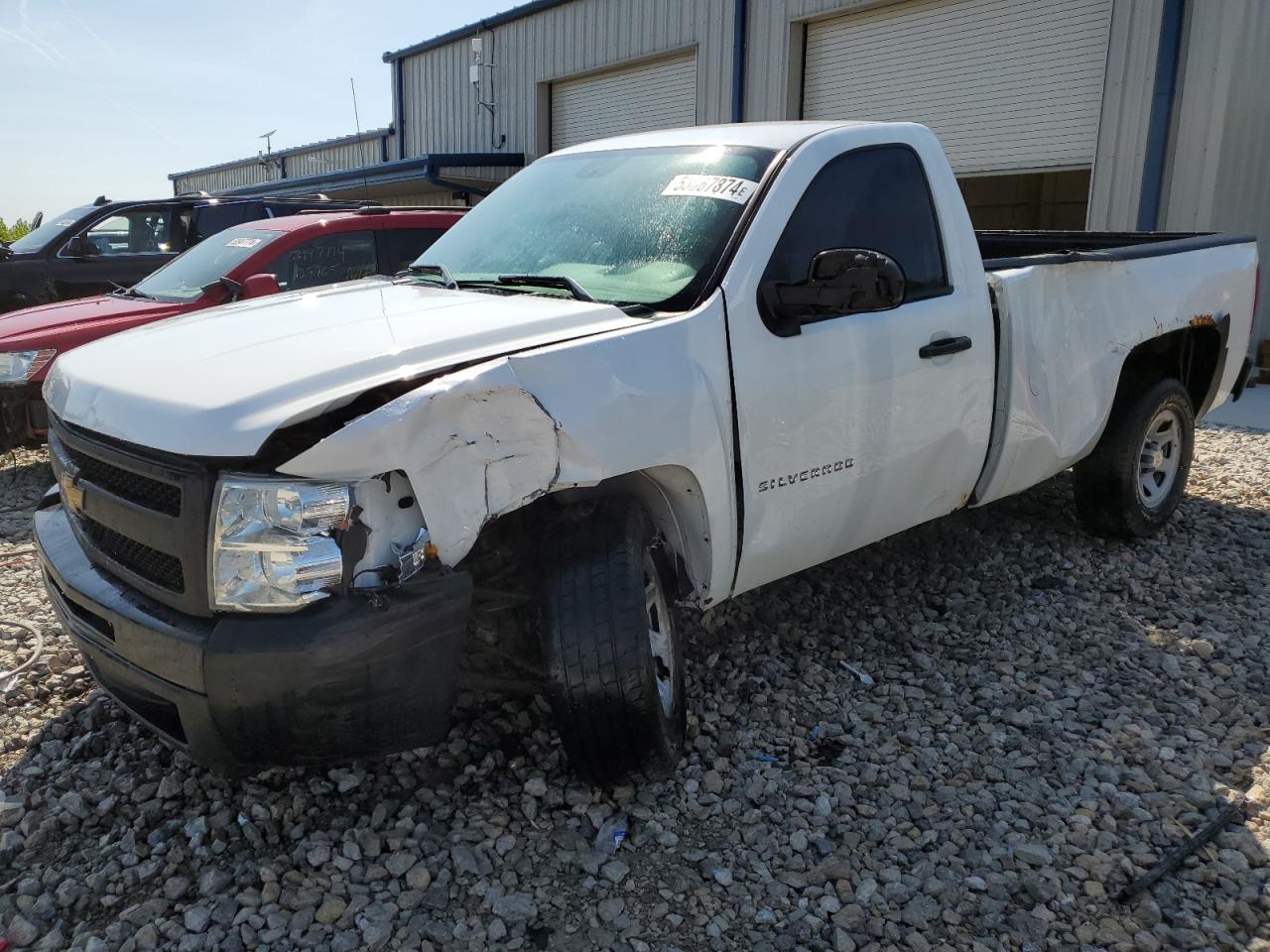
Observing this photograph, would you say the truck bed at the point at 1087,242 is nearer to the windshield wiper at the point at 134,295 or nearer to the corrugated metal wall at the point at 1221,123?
the corrugated metal wall at the point at 1221,123

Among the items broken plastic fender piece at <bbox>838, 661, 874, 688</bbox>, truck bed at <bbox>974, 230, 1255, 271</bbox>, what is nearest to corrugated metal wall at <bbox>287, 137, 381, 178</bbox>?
truck bed at <bbox>974, 230, 1255, 271</bbox>

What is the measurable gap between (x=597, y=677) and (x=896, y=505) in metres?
1.50

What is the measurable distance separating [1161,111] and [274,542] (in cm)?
1013

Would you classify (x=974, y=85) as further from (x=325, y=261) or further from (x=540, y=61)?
(x=540, y=61)

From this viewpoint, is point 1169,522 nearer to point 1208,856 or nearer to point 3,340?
point 1208,856

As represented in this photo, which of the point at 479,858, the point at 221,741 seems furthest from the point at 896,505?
the point at 221,741

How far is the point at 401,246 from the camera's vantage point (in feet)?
24.3

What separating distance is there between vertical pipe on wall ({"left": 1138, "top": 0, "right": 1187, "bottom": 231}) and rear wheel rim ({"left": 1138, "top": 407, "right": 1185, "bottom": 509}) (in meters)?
5.45

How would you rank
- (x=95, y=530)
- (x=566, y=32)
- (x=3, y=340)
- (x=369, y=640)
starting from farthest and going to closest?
1. (x=566, y=32)
2. (x=3, y=340)
3. (x=95, y=530)
4. (x=369, y=640)

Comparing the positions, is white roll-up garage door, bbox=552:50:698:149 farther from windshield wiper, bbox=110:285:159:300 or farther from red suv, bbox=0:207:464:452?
windshield wiper, bbox=110:285:159:300

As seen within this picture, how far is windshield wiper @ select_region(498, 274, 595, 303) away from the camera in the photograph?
10.2 feet

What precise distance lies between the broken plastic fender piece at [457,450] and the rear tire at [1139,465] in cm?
348

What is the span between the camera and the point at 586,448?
8.50 ft

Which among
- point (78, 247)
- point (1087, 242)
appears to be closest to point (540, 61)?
point (78, 247)
